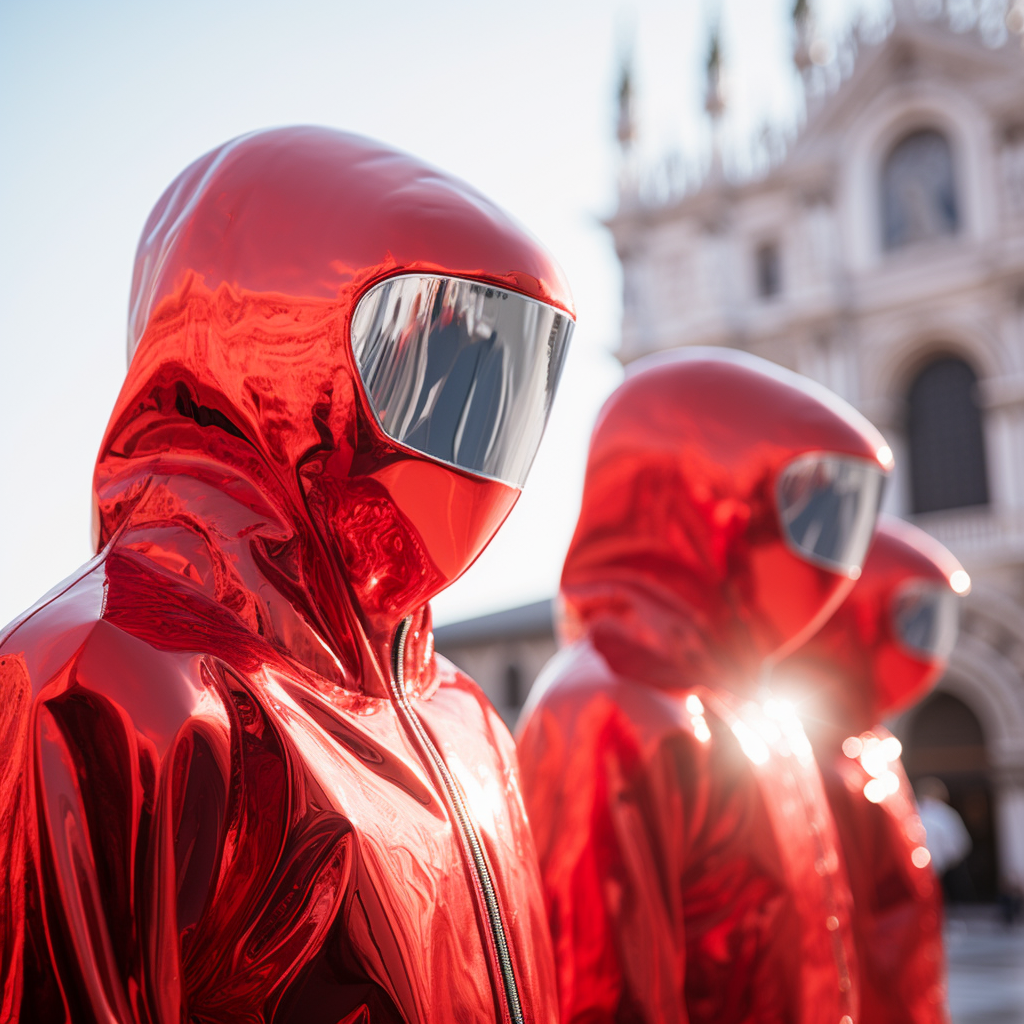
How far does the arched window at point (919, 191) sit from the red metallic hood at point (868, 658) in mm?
12285

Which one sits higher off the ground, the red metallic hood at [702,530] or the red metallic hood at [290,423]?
the red metallic hood at [290,423]

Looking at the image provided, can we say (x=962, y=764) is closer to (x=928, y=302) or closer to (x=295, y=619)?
(x=928, y=302)

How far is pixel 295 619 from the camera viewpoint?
1091mm

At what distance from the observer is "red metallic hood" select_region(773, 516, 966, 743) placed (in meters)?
3.39

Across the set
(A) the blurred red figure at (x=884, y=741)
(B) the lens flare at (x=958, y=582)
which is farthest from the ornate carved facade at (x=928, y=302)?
(A) the blurred red figure at (x=884, y=741)

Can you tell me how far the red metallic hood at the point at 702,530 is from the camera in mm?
2145

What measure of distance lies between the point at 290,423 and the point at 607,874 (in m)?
0.96

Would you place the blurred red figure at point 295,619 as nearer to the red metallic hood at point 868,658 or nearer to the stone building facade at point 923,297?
the red metallic hood at point 868,658

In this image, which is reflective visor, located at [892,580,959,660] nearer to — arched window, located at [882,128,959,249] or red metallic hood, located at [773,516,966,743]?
red metallic hood, located at [773,516,966,743]

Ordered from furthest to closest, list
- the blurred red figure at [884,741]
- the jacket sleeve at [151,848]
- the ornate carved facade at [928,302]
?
1. the ornate carved facade at [928,302]
2. the blurred red figure at [884,741]
3. the jacket sleeve at [151,848]

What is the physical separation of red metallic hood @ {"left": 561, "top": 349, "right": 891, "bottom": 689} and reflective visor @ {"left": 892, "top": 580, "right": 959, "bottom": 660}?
131 centimetres

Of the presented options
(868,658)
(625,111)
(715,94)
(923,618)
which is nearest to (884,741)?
(868,658)

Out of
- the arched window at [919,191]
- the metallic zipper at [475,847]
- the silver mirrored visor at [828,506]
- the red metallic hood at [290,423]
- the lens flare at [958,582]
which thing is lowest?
the lens flare at [958,582]

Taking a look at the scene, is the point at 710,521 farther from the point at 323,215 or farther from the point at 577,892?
the point at 323,215
